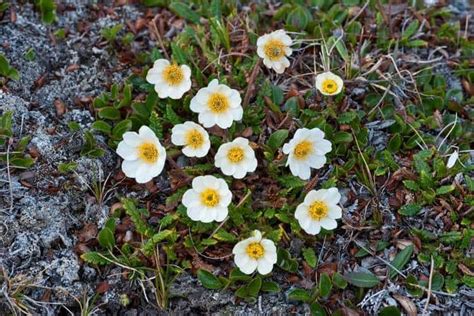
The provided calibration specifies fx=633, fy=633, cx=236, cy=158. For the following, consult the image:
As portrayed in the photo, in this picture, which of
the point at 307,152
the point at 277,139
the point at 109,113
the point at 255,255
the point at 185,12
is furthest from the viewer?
the point at 185,12

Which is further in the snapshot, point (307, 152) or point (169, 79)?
point (169, 79)

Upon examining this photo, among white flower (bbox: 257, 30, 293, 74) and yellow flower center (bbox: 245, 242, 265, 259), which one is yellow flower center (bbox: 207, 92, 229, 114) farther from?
yellow flower center (bbox: 245, 242, 265, 259)

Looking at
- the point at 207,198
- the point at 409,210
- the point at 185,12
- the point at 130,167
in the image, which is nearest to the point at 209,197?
the point at 207,198

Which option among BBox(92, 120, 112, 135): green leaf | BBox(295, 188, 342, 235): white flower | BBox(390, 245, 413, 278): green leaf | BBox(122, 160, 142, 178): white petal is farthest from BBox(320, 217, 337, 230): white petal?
BBox(92, 120, 112, 135): green leaf

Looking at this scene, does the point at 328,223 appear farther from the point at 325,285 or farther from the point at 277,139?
the point at 277,139

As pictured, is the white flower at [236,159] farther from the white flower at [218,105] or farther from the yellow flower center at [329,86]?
the yellow flower center at [329,86]

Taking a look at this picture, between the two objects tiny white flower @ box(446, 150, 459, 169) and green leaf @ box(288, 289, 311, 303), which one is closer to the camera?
green leaf @ box(288, 289, 311, 303)

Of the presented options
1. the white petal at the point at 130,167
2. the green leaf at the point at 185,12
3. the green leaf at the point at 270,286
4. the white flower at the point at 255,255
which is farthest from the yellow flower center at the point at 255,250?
the green leaf at the point at 185,12
